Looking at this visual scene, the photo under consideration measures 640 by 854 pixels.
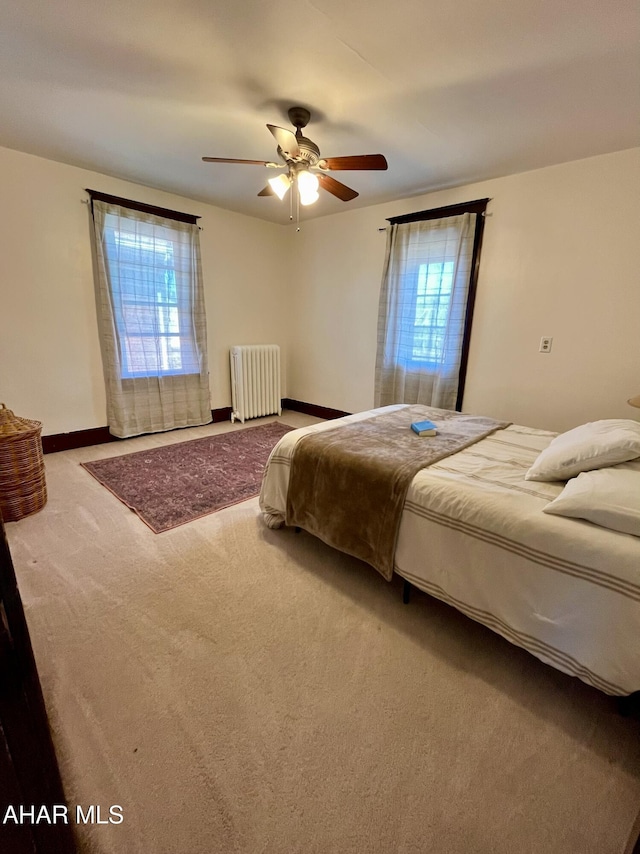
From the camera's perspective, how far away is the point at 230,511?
95.2 inches

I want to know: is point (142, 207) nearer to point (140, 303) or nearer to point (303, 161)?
point (140, 303)

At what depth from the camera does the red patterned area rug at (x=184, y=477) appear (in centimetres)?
241

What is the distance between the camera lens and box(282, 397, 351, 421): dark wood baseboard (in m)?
4.62

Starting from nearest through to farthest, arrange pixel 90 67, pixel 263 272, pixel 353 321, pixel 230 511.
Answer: pixel 90 67
pixel 230 511
pixel 353 321
pixel 263 272

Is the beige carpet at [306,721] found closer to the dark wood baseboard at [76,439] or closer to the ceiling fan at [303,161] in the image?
the dark wood baseboard at [76,439]

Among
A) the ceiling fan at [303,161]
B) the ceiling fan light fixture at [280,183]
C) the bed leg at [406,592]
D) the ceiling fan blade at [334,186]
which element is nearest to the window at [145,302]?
the ceiling fan at [303,161]

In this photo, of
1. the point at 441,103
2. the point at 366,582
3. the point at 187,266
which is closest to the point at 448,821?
the point at 366,582

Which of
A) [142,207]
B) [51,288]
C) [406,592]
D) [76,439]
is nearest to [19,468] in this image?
[76,439]

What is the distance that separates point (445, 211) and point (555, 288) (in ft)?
3.97

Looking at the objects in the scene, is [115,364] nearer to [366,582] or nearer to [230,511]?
[230,511]

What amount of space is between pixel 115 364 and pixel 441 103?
10.6 ft

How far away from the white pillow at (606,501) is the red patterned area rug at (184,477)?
1.95 meters

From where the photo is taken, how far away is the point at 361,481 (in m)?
1.73

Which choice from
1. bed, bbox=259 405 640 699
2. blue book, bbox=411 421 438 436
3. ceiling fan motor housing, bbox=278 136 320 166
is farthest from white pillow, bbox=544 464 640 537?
ceiling fan motor housing, bbox=278 136 320 166
